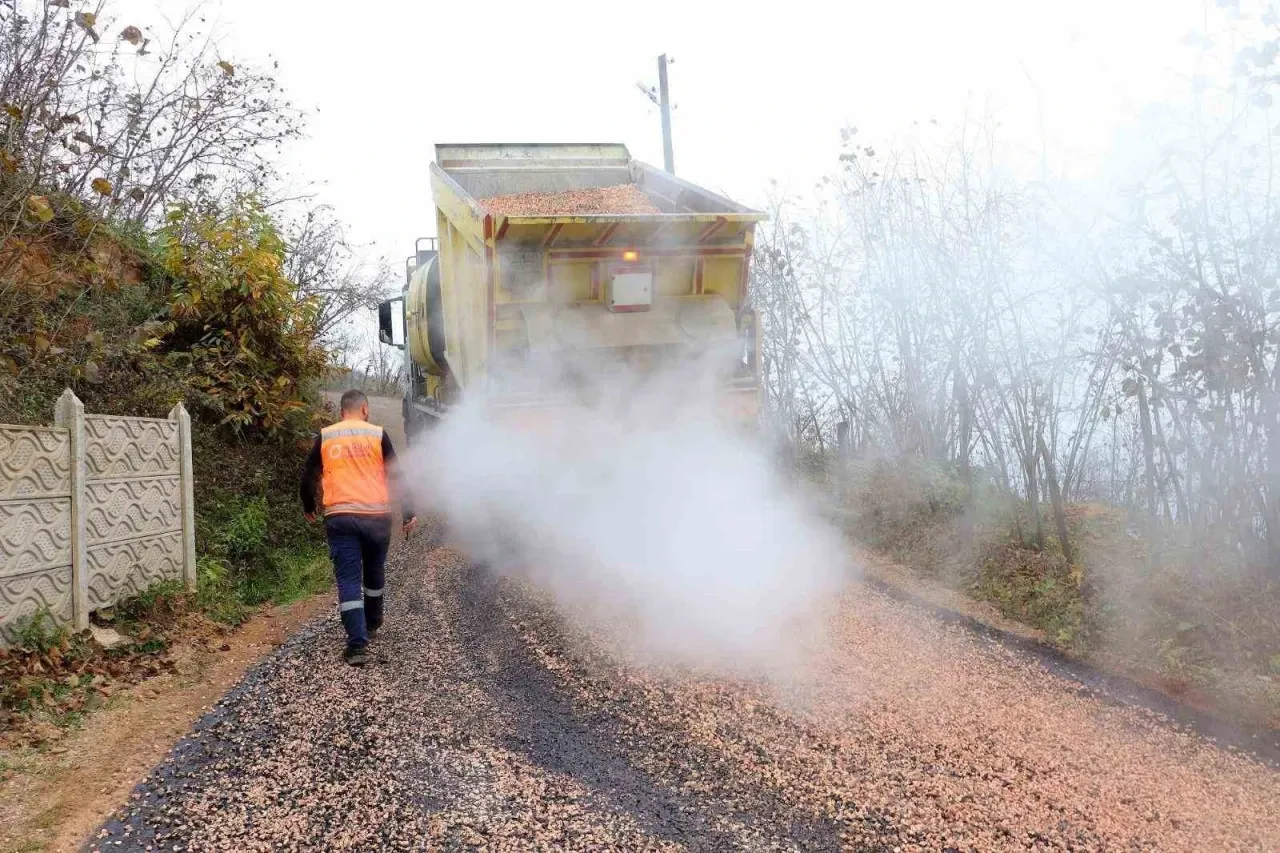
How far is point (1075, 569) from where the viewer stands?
20.5 ft

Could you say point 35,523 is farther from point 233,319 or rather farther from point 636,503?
point 233,319

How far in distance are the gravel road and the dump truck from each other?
2580 mm

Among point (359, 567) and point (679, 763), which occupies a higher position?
point (359, 567)

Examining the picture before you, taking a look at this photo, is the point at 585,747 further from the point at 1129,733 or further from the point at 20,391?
the point at 20,391

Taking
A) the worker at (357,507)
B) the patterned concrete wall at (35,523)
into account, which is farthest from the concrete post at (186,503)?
the worker at (357,507)

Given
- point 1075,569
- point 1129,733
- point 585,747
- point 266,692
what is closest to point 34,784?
point 266,692

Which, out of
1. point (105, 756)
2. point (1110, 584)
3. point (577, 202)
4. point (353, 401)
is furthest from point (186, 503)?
point (1110, 584)

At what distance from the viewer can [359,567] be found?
5305mm

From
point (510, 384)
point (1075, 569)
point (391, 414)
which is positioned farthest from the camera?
point (391, 414)

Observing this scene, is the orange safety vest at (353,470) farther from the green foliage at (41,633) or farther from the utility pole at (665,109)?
the utility pole at (665,109)

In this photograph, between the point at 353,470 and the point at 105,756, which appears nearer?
the point at 105,756

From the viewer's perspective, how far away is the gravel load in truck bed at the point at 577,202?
24.6 feet

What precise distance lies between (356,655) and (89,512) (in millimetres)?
1789

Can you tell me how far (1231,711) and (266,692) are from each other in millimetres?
4765
